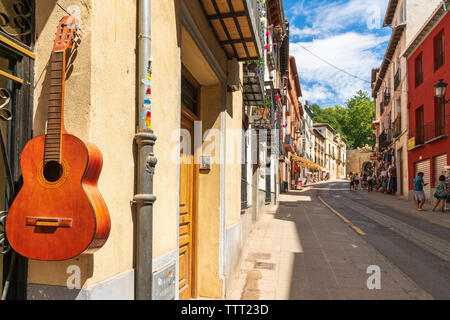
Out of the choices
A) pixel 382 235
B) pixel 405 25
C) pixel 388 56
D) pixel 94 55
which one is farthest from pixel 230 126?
pixel 388 56

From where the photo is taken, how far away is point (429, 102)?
17297 millimetres

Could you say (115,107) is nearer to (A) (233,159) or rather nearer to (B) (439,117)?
(A) (233,159)

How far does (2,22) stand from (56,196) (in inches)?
40.3

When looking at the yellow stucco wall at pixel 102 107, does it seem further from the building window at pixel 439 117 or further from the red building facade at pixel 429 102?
the building window at pixel 439 117

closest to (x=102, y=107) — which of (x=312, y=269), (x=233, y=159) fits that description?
(x=233, y=159)

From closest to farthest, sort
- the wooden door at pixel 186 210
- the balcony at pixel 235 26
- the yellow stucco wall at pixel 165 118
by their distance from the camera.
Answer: the yellow stucco wall at pixel 165 118 → the balcony at pixel 235 26 → the wooden door at pixel 186 210

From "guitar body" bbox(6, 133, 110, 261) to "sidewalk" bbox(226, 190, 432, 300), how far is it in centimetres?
362

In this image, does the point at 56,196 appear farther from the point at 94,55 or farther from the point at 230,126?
the point at 230,126

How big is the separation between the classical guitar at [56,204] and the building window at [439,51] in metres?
19.0

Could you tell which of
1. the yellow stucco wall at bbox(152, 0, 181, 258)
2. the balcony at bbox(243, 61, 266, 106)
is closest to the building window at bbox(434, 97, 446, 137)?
the balcony at bbox(243, 61, 266, 106)

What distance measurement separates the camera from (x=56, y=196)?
161 cm

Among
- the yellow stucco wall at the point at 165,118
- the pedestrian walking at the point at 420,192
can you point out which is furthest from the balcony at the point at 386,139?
the yellow stucco wall at the point at 165,118

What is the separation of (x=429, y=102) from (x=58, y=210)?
65.1 feet

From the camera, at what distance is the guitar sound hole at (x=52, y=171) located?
5.44 ft
